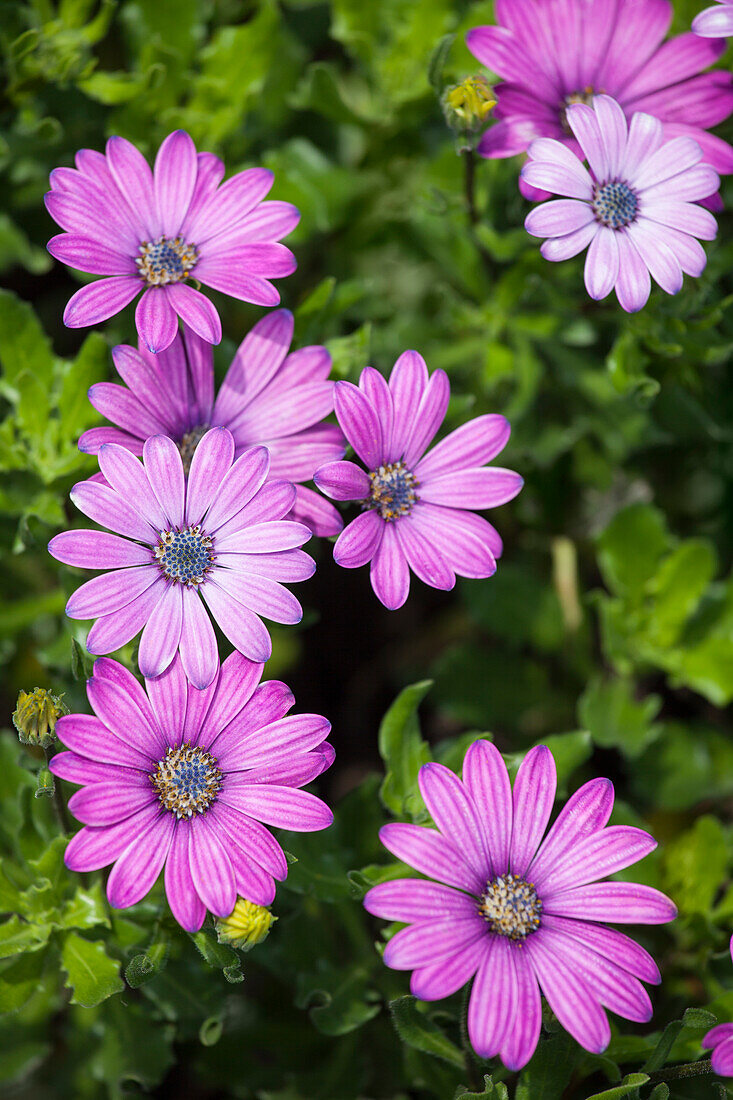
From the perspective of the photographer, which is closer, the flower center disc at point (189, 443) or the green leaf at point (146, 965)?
the green leaf at point (146, 965)

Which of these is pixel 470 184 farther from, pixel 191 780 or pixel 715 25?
pixel 191 780

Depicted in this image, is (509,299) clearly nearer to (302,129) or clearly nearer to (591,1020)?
(302,129)

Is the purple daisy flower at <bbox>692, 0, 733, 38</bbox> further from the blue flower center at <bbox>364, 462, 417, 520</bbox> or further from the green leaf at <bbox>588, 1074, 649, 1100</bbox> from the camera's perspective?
the green leaf at <bbox>588, 1074, 649, 1100</bbox>

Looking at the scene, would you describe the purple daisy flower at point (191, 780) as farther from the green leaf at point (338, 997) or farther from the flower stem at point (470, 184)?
the flower stem at point (470, 184)

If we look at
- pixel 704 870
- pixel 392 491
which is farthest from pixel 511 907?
pixel 704 870

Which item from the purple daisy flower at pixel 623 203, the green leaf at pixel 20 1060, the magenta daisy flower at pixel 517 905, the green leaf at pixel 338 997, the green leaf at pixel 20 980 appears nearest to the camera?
the magenta daisy flower at pixel 517 905

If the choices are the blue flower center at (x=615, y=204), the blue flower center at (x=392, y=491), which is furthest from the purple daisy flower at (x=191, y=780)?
the blue flower center at (x=615, y=204)

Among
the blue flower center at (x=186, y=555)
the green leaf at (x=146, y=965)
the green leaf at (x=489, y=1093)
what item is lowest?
the green leaf at (x=489, y=1093)
